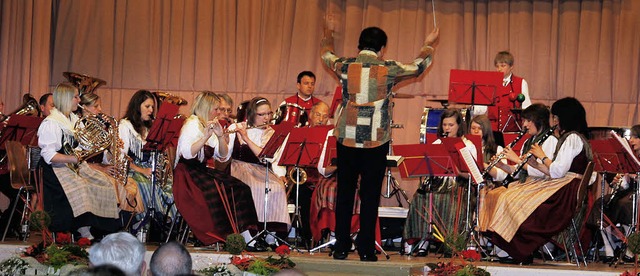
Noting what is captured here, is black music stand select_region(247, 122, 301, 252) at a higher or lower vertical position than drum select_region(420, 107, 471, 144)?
lower

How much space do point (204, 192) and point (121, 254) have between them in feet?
14.0

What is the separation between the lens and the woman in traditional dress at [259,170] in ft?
28.5

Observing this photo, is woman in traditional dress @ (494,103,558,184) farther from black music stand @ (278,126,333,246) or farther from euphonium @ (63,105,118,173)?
euphonium @ (63,105,118,173)

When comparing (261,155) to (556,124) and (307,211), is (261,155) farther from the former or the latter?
(556,124)

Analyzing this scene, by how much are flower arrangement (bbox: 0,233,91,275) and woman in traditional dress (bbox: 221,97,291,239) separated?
2.06 metres

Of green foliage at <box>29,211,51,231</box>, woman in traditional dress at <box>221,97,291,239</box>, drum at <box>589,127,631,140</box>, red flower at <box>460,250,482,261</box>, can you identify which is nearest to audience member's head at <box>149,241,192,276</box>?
red flower at <box>460,250,482,261</box>

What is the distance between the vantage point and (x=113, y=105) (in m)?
12.0

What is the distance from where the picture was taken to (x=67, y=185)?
805cm

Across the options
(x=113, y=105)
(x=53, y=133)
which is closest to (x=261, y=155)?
(x=53, y=133)

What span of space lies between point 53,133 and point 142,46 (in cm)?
421

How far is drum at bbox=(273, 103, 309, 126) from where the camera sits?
10.0 m

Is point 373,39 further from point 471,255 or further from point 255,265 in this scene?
point 255,265

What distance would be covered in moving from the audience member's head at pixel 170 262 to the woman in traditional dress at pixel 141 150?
487cm

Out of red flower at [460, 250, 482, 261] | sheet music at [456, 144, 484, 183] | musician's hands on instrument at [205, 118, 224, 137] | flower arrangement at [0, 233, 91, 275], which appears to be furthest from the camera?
musician's hands on instrument at [205, 118, 224, 137]
